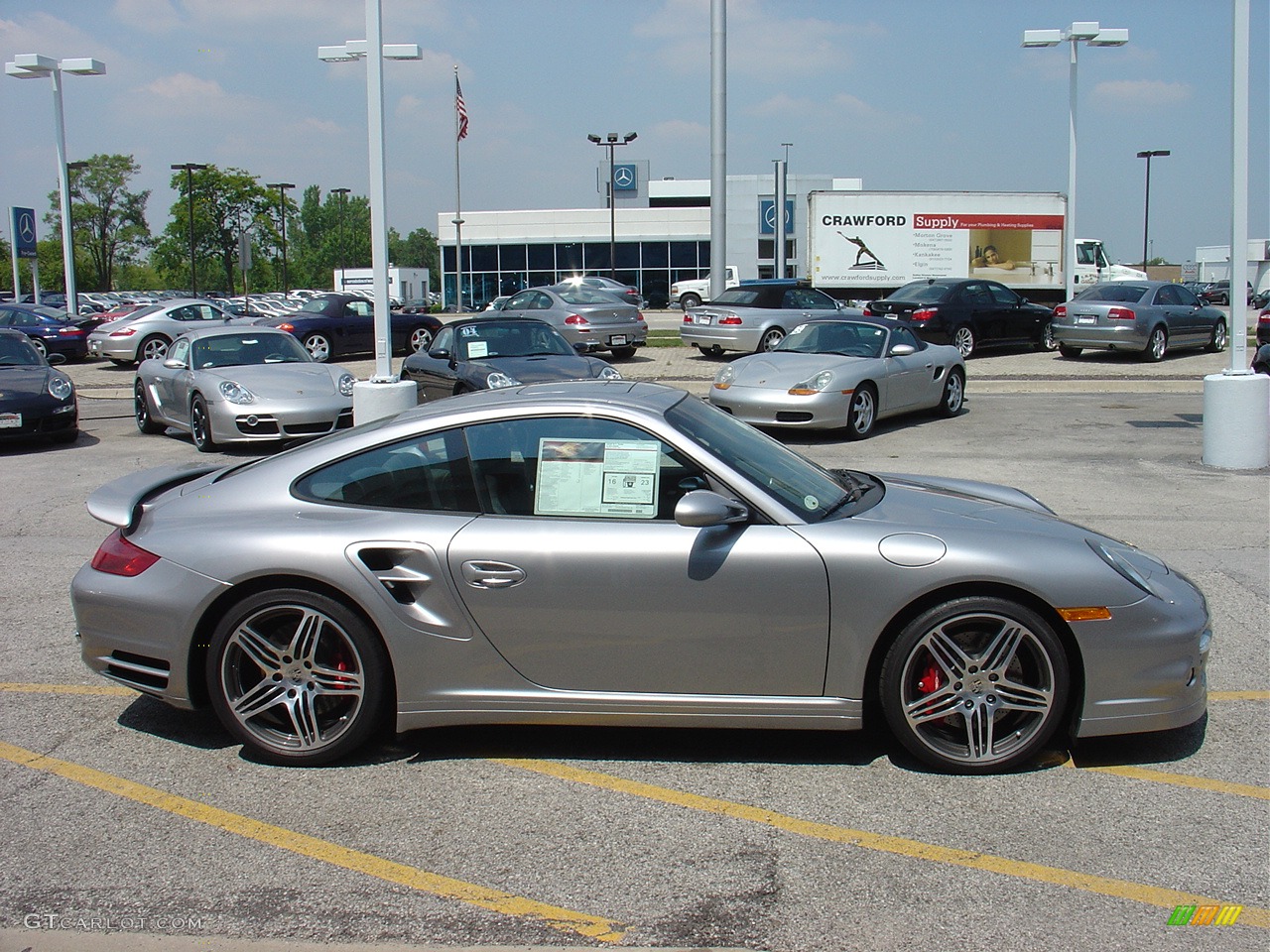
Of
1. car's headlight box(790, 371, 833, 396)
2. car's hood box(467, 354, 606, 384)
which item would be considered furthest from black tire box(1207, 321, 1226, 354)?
car's hood box(467, 354, 606, 384)

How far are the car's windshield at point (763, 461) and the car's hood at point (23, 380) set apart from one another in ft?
36.1

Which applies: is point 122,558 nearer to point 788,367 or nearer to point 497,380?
point 497,380

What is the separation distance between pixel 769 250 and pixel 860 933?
72764mm

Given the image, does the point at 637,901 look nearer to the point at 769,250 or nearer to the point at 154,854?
the point at 154,854

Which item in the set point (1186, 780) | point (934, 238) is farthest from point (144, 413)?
point (934, 238)

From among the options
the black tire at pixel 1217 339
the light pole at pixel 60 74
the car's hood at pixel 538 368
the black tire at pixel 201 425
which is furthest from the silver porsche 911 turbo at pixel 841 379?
the light pole at pixel 60 74

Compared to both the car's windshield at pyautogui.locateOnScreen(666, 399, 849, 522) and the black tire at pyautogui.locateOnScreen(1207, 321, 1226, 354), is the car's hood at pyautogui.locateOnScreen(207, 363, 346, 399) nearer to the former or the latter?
the car's windshield at pyautogui.locateOnScreen(666, 399, 849, 522)

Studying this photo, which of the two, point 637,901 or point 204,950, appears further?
point 637,901

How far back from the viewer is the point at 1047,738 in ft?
13.2

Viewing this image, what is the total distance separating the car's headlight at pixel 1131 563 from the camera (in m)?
4.07

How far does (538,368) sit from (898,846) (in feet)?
33.6

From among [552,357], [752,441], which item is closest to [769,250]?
[552,357]

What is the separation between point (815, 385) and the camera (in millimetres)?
12727

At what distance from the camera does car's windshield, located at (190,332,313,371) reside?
13367 millimetres
